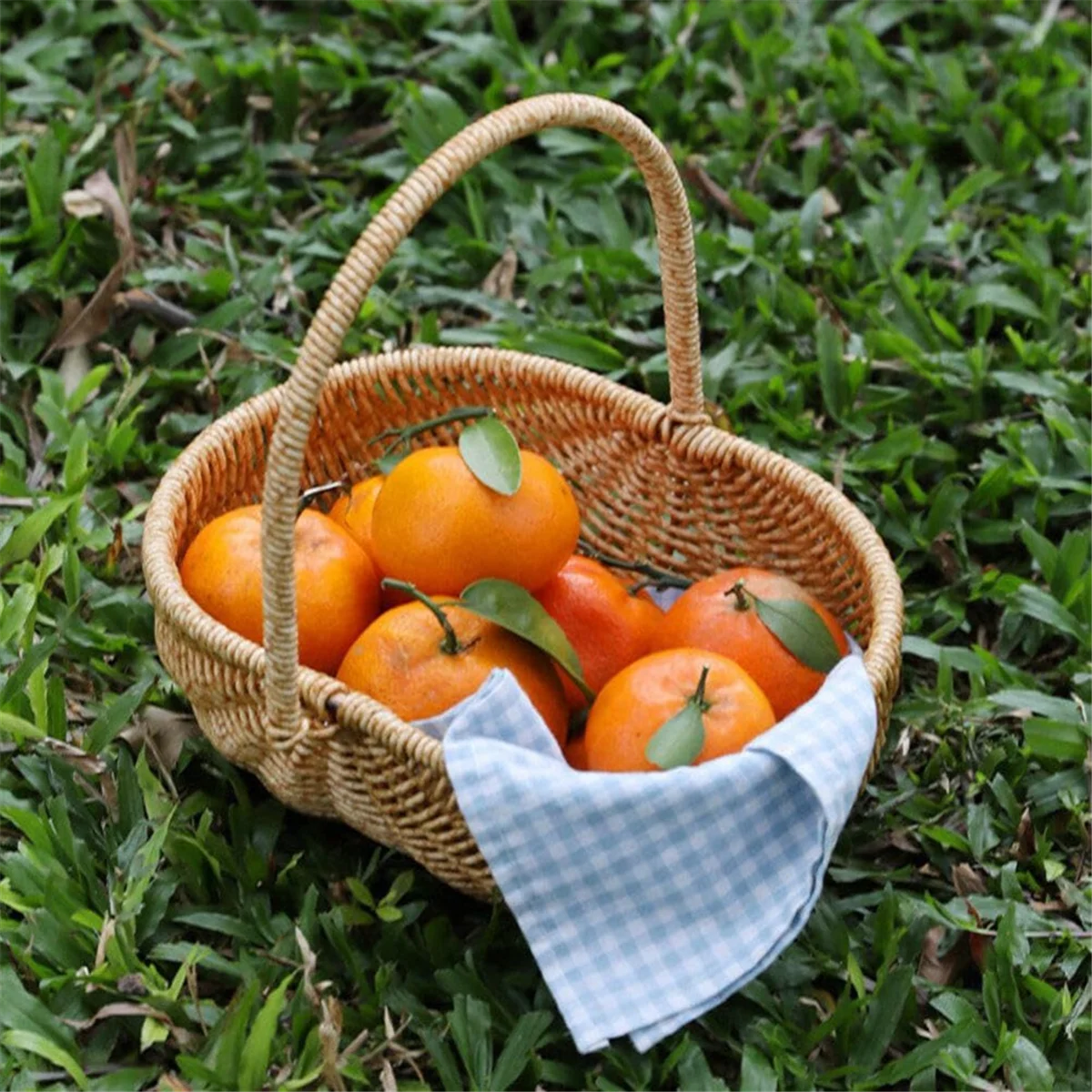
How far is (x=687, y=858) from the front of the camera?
52.4 inches

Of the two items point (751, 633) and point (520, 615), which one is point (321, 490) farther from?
point (751, 633)

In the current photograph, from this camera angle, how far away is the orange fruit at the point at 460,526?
1.52 m

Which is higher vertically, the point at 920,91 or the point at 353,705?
the point at 353,705

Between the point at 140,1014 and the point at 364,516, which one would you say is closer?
the point at 140,1014

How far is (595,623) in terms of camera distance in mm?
1604

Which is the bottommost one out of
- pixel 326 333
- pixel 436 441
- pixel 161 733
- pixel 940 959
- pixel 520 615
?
pixel 940 959

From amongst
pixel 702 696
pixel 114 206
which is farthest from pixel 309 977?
pixel 114 206

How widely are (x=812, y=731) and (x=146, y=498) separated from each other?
102 cm

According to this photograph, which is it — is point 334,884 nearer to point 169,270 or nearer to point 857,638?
point 857,638

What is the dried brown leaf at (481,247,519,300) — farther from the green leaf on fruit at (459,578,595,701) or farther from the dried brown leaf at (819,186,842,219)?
the green leaf on fruit at (459,578,595,701)

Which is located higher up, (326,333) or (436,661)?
(326,333)

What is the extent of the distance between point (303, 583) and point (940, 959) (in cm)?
70

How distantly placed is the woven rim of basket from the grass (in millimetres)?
208

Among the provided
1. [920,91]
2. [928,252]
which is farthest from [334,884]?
[920,91]
